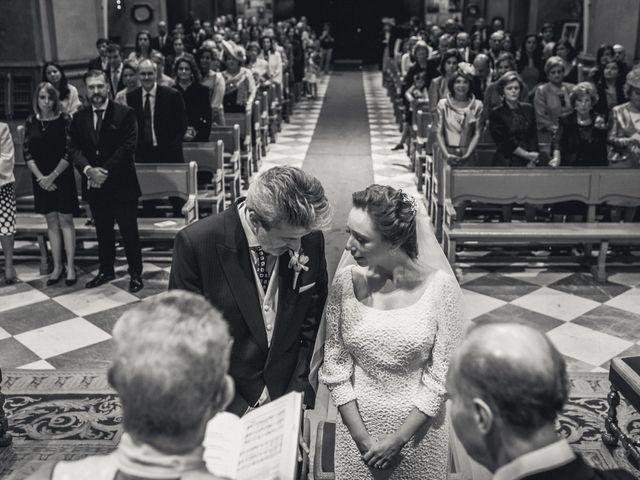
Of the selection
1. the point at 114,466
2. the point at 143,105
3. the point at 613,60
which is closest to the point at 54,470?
the point at 114,466

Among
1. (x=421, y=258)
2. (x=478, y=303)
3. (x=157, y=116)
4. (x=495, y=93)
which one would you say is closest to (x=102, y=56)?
(x=157, y=116)

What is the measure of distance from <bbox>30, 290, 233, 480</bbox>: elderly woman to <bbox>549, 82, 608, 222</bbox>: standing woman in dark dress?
6.14 metres

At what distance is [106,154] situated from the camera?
5.89 meters

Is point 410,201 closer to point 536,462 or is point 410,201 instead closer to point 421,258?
point 421,258

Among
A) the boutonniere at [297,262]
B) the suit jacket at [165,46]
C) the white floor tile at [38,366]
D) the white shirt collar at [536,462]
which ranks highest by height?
the suit jacket at [165,46]

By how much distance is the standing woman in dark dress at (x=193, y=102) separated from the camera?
8.08m

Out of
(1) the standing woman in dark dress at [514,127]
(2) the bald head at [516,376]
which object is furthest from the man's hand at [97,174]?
(2) the bald head at [516,376]

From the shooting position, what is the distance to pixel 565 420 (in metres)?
4.14

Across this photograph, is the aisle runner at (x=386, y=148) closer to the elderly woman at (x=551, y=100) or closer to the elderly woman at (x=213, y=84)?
the elderly woman at (x=551, y=100)

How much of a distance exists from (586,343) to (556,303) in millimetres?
825

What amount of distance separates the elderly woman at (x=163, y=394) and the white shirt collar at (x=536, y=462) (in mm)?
568

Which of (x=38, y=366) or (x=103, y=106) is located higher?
(x=103, y=106)

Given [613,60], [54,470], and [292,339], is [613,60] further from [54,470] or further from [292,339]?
[54,470]

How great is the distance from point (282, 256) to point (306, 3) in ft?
102
